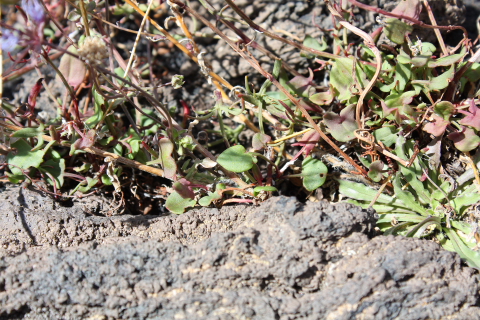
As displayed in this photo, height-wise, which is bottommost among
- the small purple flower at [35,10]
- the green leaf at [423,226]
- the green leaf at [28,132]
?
the green leaf at [423,226]

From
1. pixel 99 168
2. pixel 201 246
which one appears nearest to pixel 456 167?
pixel 201 246

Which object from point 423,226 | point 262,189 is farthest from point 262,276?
point 423,226

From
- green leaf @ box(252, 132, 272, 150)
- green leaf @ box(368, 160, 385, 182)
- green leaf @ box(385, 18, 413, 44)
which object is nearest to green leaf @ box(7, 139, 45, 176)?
green leaf @ box(252, 132, 272, 150)

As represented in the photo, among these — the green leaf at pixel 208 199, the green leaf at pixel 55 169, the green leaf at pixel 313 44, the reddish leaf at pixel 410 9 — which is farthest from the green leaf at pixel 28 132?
the reddish leaf at pixel 410 9

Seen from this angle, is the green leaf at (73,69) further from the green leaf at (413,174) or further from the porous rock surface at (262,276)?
the green leaf at (413,174)

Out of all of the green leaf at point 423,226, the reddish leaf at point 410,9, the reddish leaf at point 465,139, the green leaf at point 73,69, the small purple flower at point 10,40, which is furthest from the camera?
the green leaf at point 73,69

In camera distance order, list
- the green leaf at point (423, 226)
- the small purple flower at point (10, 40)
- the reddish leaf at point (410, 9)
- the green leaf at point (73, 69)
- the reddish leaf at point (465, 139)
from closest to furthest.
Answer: the small purple flower at point (10, 40) < the green leaf at point (423, 226) < the reddish leaf at point (465, 139) < the reddish leaf at point (410, 9) < the green leaf at point (73, 69)

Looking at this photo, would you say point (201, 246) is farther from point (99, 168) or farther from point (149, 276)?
point (99, 168)
